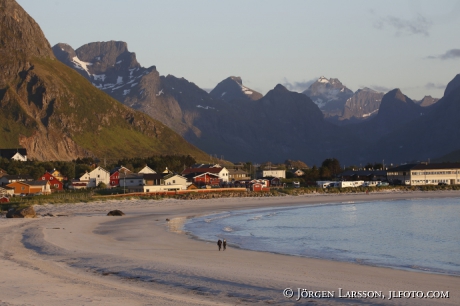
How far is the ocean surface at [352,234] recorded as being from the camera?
120 feet

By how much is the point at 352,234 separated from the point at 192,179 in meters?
74.7

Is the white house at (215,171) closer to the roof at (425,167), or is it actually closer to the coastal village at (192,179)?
the coastal village at (192,179)

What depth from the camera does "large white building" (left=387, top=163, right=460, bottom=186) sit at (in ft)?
477

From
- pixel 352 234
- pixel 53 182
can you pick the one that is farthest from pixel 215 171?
pixel 352 234

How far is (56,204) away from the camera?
77.8 metres

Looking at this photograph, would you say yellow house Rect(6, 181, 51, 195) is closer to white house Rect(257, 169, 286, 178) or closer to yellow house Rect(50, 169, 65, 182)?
yellow house Rect(50, 169, 65, 182)

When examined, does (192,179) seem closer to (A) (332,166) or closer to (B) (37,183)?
(B) (37,183)

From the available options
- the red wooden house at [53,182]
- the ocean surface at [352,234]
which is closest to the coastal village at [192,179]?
the red wooden house at [53,182]

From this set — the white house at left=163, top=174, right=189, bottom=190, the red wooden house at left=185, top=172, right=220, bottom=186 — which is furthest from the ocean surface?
the red wooden house at left=185, top=172, right=220, bottom=186

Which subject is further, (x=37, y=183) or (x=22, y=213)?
(x=37, y=183)

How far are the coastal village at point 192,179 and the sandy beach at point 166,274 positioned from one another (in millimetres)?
46542

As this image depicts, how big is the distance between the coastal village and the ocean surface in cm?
3409

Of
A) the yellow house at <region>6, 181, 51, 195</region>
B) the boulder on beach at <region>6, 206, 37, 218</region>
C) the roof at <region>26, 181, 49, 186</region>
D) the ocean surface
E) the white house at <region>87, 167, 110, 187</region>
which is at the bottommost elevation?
the ocean surface

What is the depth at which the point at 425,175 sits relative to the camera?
146250 millimetres
